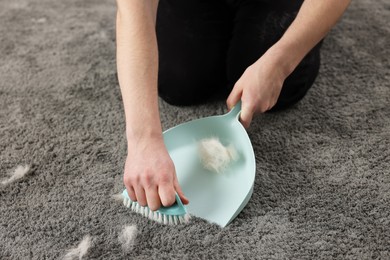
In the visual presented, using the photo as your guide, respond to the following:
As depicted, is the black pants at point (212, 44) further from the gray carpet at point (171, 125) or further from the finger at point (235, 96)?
the finger at point (235, 96)

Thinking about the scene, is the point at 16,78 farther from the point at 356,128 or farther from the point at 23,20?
the point at 356,128

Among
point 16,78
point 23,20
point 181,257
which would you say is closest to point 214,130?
point 181,257

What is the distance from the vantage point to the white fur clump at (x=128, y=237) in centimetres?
57

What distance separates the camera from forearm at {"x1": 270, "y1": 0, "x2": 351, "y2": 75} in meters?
0.62

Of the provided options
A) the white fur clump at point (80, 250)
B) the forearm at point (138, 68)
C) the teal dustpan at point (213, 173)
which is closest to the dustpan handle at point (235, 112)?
the teal dustpan at point (213, 173)

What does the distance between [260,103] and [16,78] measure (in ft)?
1.64

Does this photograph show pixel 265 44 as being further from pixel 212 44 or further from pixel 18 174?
pixel 18 174

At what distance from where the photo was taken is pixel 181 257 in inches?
22.1

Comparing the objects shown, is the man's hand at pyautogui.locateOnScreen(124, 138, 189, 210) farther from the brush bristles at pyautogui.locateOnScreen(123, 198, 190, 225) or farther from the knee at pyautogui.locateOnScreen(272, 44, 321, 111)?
the knee at pyautogui.locateOnScreen(272, 44, 321, 111)

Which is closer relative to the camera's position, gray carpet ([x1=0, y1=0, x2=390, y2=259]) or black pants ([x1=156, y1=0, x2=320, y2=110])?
gray carpet ([x1=0, y1=0, x2=390, y2=259])

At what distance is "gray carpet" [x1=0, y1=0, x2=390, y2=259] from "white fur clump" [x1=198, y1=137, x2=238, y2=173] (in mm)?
56

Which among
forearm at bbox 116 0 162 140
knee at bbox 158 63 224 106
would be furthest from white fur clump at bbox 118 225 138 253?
knee at bbox 158 63 224 106

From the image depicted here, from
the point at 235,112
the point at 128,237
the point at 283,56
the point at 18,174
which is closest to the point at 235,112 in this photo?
the point at 235,112

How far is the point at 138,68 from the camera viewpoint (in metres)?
0.58
